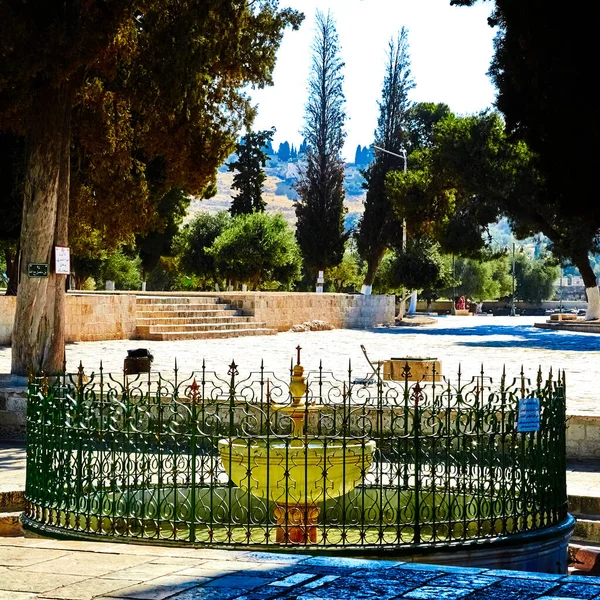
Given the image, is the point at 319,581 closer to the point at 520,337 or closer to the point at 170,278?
the point at 520,337

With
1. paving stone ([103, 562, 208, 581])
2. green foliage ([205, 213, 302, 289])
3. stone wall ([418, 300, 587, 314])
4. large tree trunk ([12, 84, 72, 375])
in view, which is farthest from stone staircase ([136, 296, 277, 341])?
stone wall ([418, 300, 587, 314])

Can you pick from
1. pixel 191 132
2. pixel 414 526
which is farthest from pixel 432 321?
pixel 414 526

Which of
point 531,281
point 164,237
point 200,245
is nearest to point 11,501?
point 164,237

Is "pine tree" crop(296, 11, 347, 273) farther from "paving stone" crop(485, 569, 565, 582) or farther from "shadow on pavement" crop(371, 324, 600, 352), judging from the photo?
"paving stone" crop(485, 569, 565, 582)

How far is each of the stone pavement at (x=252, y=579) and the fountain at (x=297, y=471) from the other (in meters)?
1.70

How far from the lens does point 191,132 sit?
53.1ft

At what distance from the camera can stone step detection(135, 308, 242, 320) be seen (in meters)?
25.8

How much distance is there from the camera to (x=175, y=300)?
2770 centimetres

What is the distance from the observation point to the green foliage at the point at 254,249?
1861 inches

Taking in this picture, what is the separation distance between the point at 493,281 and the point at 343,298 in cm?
5369

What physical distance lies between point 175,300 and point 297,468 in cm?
2067

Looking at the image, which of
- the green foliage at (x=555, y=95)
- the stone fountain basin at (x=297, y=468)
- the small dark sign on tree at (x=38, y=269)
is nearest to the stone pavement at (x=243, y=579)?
the stone fountain basin at (x=297, y=468)

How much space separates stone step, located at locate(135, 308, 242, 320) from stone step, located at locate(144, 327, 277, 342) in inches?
33.0

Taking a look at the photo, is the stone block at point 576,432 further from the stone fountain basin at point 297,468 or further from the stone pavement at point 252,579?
the stone pavement at point 252,579
